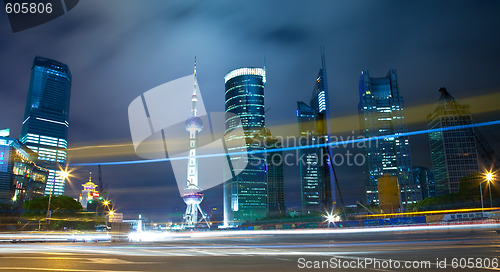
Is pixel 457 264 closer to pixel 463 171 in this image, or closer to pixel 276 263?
pixel 276 263

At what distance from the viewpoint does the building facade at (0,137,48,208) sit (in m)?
106

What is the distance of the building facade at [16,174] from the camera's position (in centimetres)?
10650

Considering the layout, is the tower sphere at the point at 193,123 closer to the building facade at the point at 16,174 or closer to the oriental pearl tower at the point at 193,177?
the oriental pearl tower at the point at 193,177

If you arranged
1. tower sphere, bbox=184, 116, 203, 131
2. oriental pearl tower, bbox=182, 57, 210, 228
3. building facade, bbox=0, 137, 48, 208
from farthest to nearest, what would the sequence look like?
tower sphere, bbox=184, 116, 203, 131 → oriental pearl tower, bbox=182, 57, 210, 228 → building facade, bbox=0, 137, 48, 208

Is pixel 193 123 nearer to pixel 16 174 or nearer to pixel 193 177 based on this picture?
pixel 193 177

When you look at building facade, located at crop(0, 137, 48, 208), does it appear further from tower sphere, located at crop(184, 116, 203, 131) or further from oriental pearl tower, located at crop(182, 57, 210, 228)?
tower sphere, located at crop(184, 116, 203, 131)

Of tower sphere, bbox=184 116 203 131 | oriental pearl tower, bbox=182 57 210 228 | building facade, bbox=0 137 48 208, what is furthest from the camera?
tower sphere, bbox=184 116 203 131

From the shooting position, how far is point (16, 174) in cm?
11469

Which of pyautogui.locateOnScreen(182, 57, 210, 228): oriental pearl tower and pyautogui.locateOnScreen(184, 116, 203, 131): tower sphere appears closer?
pyautogui.locateOnScreen(182, 57, 210, 228): oriental pearl tower

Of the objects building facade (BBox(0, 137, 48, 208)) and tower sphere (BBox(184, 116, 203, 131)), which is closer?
building facade (BBox(0, 137, 48, 208))

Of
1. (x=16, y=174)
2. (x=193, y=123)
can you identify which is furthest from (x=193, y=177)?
(x=16, y=174)

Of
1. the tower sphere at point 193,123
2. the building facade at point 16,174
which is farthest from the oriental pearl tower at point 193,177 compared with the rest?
the building facade at point 16,174

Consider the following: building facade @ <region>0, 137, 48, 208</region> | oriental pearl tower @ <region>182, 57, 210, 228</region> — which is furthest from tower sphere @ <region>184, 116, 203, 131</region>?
building facade @ <region>0, 137, 48, 208</region>

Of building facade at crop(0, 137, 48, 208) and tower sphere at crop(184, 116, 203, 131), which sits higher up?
tower sphere at crop(184, 116, 203, 131)
